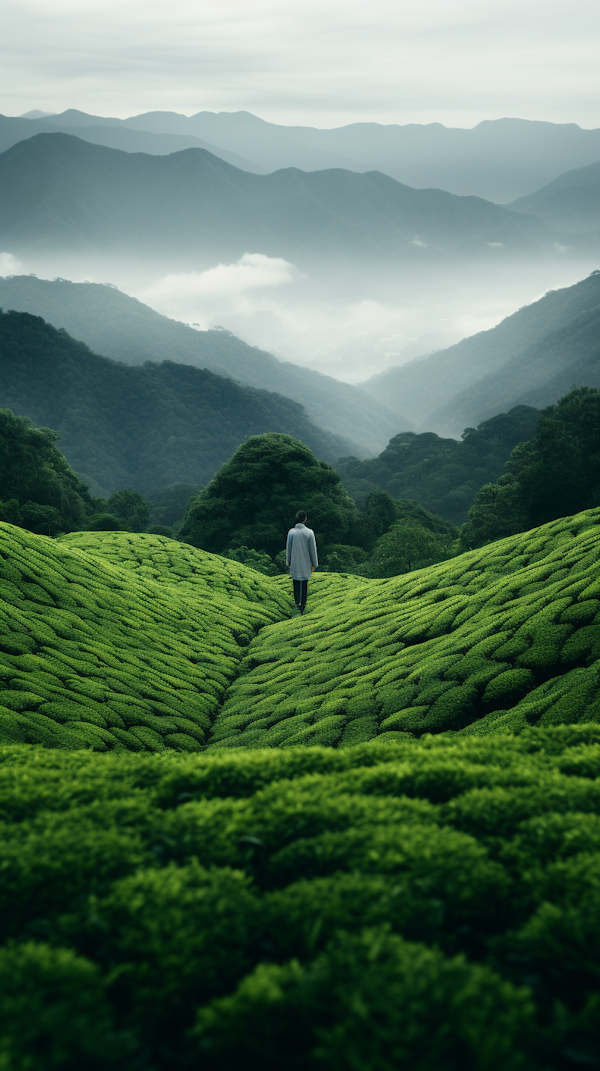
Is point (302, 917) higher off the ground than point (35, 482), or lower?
lower

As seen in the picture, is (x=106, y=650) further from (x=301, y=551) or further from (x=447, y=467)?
(x=447, y=467)

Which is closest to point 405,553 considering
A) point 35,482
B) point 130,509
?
point 35,482

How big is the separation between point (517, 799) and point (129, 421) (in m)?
151

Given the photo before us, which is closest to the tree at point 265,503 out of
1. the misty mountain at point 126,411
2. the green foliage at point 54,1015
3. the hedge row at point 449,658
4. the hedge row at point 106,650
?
the hedge row at point 106,650

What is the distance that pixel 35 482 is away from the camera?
48.2 m

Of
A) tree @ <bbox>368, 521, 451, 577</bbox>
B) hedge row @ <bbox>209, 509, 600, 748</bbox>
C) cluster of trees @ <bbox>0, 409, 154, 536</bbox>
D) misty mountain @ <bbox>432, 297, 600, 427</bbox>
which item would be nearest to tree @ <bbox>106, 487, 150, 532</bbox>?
cluster of trees @ <bbox>0, 409, 154, 536</bbox>

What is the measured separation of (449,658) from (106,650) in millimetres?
5551

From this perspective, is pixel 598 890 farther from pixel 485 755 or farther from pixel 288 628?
pixel 288 628

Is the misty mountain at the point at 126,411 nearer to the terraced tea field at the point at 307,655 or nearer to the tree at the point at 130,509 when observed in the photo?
the tree at the point at 130,509

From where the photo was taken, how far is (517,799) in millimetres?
3902

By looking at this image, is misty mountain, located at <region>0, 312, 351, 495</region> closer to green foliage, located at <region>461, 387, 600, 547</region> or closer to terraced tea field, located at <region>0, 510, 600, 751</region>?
green foliage, located at <region>461, 387, 600, 547</region>

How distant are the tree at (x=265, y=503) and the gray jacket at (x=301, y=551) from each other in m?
22.8

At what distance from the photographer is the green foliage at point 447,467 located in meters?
83.9

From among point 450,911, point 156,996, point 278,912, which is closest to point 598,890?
point 450,911
